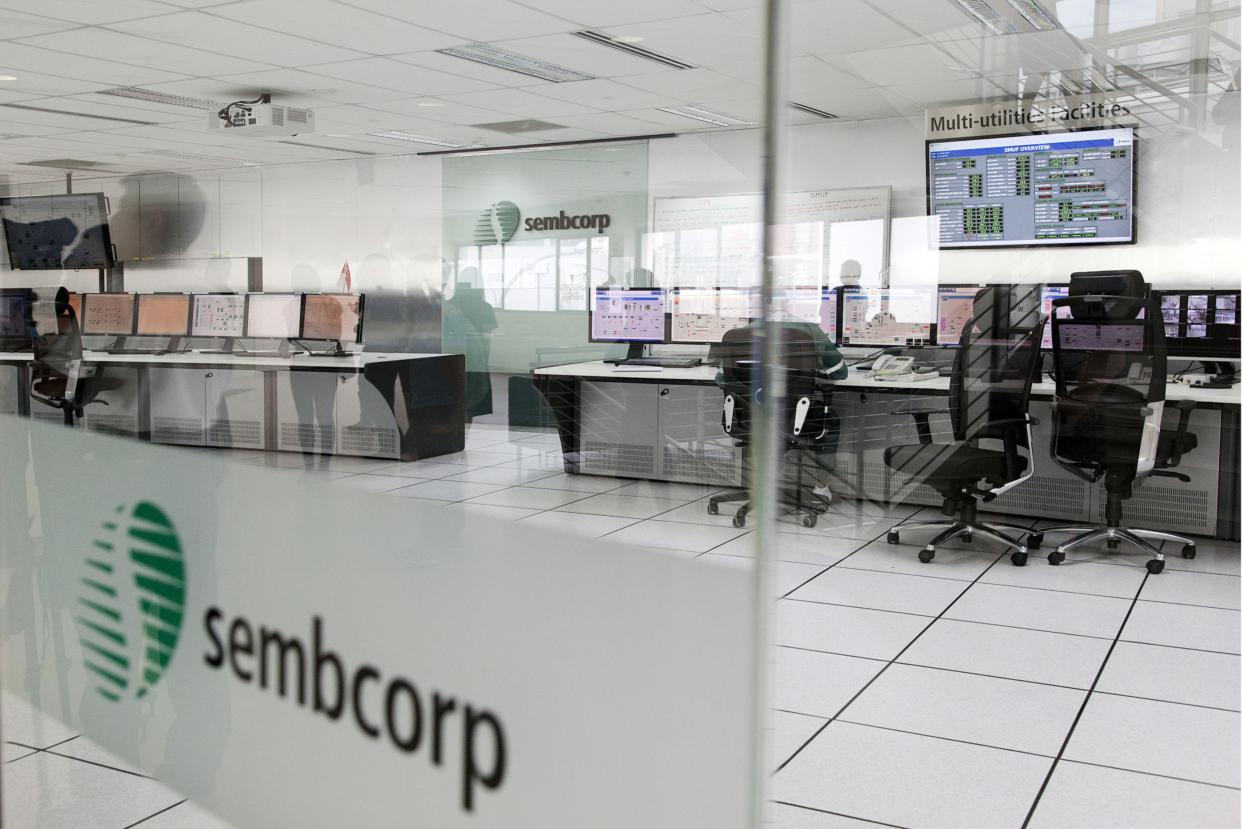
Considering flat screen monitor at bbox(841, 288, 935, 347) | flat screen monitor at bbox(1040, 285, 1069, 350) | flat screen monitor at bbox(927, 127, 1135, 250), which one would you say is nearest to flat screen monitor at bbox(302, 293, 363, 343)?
flat screen monitor at bbox(841, 288, 935, 347)

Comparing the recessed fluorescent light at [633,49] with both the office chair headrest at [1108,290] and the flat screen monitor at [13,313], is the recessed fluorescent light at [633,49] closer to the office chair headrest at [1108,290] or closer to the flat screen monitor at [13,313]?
the flat screen monitor at [13,313]

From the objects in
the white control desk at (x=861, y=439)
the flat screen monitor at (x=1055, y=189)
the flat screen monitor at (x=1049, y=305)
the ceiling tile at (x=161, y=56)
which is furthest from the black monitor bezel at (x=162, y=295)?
the flat screen monitor at (x=1049, y=305)

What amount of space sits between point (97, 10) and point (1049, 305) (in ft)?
10.8

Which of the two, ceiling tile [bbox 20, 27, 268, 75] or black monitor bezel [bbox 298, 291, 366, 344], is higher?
ceiling tile [bbox 20, 27, 268, 75]

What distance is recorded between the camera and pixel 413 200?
1.44m

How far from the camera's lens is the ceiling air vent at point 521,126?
54.1 inches

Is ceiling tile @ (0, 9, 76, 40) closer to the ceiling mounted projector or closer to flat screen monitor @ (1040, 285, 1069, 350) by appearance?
the ceiling mounted projector

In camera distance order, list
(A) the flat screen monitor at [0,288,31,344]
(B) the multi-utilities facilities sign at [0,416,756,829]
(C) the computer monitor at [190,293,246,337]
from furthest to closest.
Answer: (A) the flat screen monitor at [0,288,31,344], (C) the computer monitor at [190,293,246,337], (B) the multi-utilities facilities sign at [0,416,756,829]

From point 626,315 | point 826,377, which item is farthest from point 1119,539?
point 626,315

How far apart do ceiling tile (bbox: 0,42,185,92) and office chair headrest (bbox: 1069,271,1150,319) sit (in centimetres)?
237

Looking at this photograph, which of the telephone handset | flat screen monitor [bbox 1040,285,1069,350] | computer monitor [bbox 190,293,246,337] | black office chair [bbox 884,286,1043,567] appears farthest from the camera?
black office chair [bbox 884,286,1043,567]

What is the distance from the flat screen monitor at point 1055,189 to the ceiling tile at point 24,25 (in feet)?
5.90

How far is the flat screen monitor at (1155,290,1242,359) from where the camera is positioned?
2.79 m

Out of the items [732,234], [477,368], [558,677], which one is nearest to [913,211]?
[732,234]
